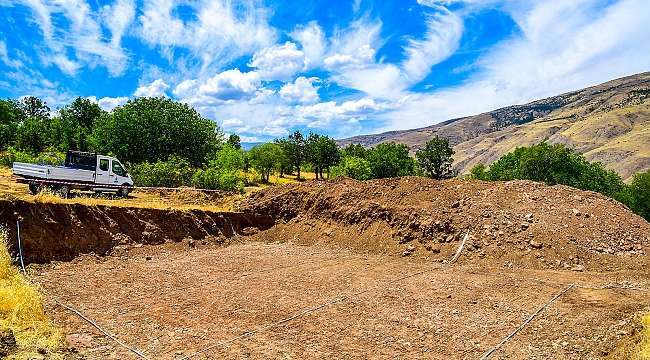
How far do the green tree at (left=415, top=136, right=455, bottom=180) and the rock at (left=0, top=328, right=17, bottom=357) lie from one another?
34.5 metres

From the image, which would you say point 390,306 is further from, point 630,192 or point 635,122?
point 635,122

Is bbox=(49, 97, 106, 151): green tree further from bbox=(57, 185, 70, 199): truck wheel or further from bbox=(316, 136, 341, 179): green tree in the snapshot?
bbox=(316, 136, 341, 179): green tree

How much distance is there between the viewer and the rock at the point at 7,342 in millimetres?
4593

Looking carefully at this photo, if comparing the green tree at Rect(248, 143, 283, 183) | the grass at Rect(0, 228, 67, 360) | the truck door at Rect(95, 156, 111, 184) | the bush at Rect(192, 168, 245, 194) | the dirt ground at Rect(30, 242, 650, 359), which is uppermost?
the green tree at Rect(248, 143, 283, 183)

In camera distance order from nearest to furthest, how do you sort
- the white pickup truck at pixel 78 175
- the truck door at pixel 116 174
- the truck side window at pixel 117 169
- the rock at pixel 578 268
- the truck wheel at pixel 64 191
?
the rock at pixel 578 268
the white pickup truck at pixel 78 175
the truck wheel at pixel 64 191
the truck door at pixel 116 174
the truck side window at pixel 117 169

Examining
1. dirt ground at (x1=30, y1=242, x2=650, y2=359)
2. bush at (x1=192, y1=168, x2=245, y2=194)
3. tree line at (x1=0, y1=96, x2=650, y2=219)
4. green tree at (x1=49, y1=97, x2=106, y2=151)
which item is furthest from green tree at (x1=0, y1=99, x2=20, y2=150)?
dirt ground at (x1=30, y1=242, x2=650, y2=359)

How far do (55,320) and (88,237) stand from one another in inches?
223

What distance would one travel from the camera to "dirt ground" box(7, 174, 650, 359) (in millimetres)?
5934

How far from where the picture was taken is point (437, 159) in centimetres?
3569

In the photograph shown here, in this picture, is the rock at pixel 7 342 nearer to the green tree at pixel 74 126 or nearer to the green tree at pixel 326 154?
the green tree at pixel 74 126

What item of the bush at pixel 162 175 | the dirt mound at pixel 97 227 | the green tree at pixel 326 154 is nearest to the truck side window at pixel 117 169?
the dirt mound at pixel 97 227

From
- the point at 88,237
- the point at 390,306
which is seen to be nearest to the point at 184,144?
the point at 88,237

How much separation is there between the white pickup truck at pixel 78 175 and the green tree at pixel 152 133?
10.4 meters

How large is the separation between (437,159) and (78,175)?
30.1 m
